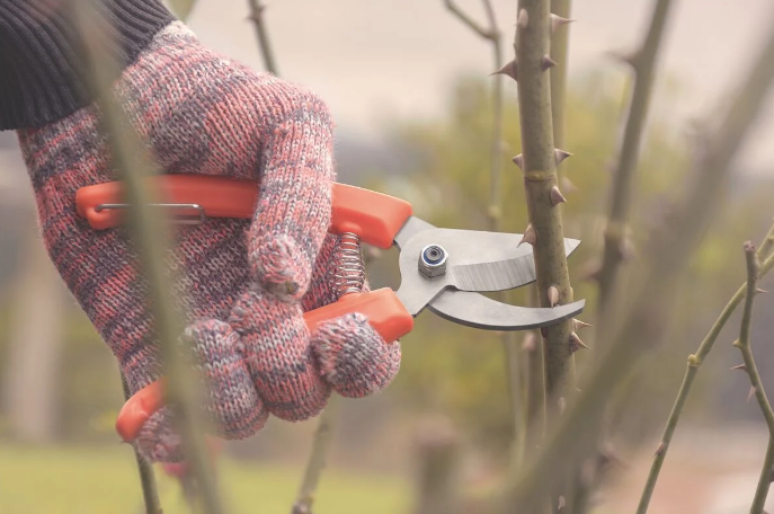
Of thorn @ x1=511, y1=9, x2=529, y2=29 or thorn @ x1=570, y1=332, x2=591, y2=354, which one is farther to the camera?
thorn @ x1=570, y1=332, x2=591, y2=354

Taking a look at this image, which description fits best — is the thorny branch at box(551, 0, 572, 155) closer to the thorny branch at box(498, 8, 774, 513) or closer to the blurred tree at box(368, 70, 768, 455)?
the thorny branch at box(498, 8, 774, 513)

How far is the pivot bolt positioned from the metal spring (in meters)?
0.04

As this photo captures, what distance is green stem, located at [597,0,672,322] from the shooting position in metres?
0.32

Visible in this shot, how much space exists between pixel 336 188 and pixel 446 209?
196 inches

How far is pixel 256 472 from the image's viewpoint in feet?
17.0

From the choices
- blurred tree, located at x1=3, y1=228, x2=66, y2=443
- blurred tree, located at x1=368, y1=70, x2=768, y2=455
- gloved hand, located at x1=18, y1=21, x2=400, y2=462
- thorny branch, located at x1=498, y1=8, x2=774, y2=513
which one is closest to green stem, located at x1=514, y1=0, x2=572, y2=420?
gloved hand, located at x1=18, y1=21, x2=400, y2=462

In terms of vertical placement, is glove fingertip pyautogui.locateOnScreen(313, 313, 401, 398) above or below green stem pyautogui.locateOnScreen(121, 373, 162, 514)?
above

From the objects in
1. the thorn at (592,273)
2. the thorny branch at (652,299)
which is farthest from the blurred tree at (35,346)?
the thorny branch at (652,299)

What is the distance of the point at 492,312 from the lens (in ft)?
1.70

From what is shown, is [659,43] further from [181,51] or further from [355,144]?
[355,144]

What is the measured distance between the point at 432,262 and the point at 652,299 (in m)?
0.33

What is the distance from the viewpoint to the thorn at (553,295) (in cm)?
49

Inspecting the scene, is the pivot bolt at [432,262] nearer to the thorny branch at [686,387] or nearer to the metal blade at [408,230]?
the metal blade at [408,230]

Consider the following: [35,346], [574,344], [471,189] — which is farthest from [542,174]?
[35,346]
